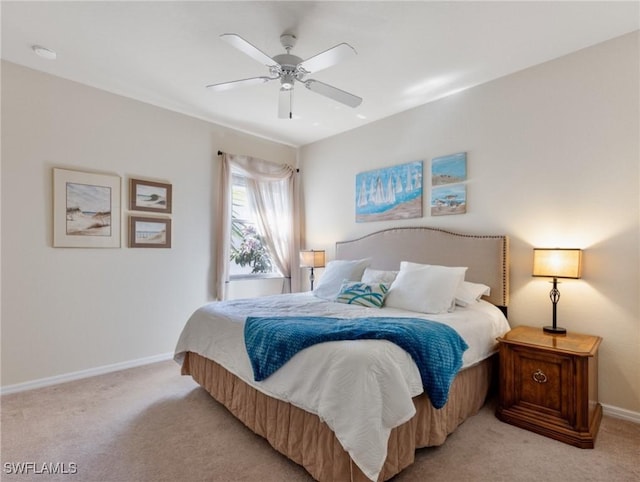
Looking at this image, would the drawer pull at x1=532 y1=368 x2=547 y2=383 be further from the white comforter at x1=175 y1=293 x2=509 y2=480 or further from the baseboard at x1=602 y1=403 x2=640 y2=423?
the baseboard at x1=602 y1=403 x2=640 y2=423

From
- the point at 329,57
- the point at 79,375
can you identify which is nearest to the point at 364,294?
the point at 329,57

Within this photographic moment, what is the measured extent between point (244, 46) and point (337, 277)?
7.34 ft

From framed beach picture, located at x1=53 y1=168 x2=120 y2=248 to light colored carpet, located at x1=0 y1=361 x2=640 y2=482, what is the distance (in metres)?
1.40

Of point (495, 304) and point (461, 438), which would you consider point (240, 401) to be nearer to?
point (461, 438)

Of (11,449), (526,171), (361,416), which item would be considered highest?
(526,171)

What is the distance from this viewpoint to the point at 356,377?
1.60 metres

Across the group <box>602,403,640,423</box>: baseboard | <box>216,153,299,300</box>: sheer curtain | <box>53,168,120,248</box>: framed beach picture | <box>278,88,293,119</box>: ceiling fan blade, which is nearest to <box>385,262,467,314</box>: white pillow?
<box>602,403,640,423</box>: baseboard

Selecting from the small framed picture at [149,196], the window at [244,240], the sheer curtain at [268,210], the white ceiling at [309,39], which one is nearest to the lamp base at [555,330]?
the white ceiling at [309,39]

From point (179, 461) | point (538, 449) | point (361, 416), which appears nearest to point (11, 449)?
point (179, 461)

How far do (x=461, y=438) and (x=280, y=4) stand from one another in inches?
118

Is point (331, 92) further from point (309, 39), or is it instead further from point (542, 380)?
point (542, 380)

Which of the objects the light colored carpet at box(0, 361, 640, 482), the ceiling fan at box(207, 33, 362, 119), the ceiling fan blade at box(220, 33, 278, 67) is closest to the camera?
the light colored carpet at box(0, 361, 640, 482)

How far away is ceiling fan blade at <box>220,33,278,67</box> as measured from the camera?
197 cm

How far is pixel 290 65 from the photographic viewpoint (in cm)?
244
